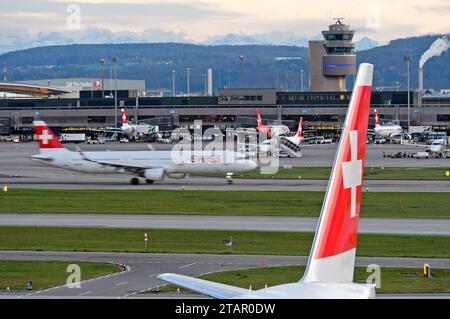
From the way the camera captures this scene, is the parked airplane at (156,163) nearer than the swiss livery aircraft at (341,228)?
No

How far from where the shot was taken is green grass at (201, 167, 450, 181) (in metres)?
112

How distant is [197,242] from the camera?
58.4 m

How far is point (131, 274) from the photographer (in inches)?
1859

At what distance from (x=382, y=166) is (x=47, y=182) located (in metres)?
47.5

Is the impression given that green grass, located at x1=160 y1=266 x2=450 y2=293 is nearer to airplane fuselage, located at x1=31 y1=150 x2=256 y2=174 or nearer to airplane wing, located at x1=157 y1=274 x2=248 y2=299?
airplane wing, located at x1=157 y1=274 x2=248 y2=299

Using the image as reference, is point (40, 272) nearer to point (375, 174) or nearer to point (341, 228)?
point (341, 228)

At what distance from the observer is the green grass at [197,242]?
2157 inches

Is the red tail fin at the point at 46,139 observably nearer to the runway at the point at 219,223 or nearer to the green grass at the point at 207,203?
the green grass at the point at 207,203

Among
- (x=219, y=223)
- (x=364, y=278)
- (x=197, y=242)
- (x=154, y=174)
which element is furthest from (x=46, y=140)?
(x=364, y=278)

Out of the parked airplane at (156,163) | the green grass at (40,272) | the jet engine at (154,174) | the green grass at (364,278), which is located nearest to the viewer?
the green grass at (364,278)

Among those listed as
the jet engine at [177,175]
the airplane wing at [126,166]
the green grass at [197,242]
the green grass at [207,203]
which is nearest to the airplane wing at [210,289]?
the green grass at [197,242]

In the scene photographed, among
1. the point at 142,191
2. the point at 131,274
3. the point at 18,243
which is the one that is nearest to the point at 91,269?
the point at 131,274

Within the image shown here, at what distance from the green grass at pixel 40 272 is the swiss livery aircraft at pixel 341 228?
98.1ft
